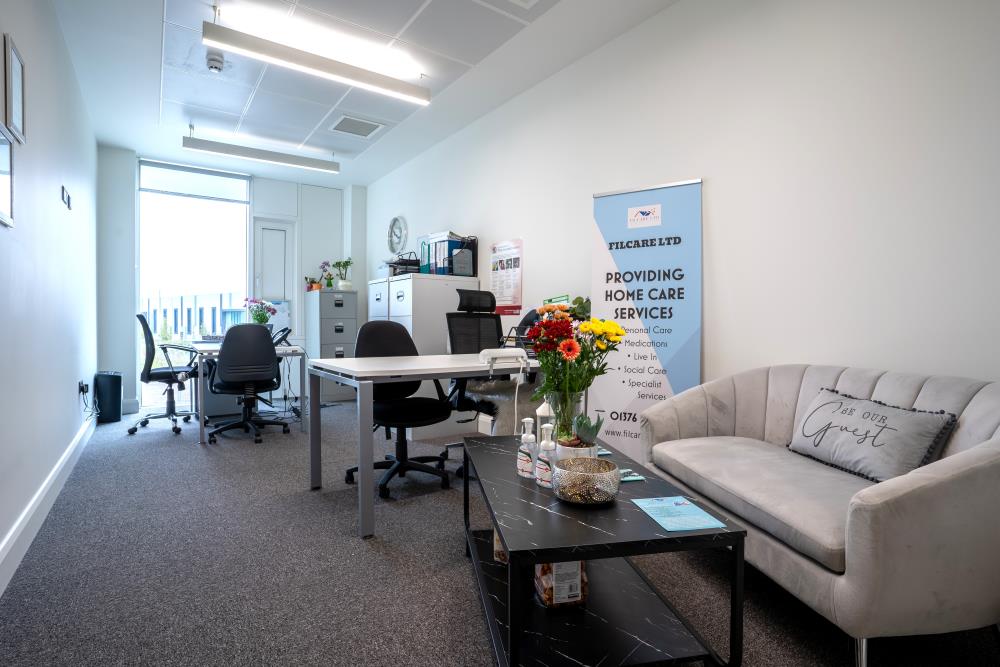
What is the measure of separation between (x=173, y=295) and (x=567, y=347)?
6225mm

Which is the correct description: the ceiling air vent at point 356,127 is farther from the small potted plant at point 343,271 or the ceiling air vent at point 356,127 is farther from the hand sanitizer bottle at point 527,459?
the hand sanitizer bottle at point 527,459

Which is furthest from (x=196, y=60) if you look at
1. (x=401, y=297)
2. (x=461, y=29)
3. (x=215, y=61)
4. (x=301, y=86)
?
(x=401, y=297)

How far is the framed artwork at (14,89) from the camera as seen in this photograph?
207 centimetres

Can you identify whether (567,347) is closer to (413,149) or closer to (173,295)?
(413,149)

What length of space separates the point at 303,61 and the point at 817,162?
3164 millimetres

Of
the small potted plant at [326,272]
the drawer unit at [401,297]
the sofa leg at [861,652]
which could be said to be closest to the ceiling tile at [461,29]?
the drawer unit at [401,297]

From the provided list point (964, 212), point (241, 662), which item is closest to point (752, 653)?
point (241, 662)

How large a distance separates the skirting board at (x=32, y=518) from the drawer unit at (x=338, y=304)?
298 centimetres

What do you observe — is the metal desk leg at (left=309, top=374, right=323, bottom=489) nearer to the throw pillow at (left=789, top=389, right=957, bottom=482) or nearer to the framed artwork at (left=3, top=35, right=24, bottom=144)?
the framed artwork at (left=3, top=35, right=24, bottom=144)

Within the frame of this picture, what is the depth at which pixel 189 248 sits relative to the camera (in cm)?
616

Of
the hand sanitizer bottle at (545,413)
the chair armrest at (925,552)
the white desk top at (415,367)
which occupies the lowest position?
the chair armrest at (925,552)

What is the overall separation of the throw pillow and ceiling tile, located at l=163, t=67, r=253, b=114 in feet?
15.0

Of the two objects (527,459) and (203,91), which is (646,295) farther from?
(203,91)

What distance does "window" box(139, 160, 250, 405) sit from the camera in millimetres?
5898
